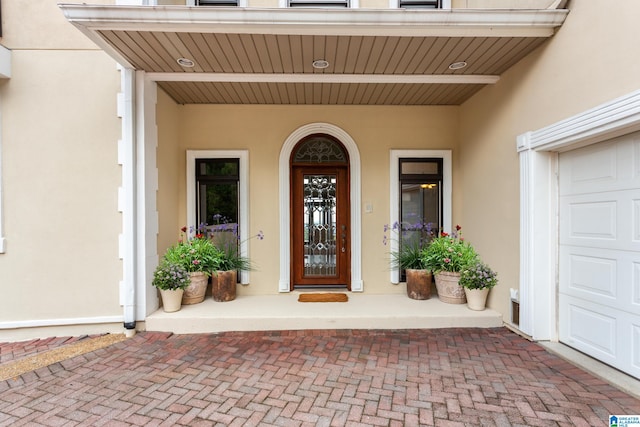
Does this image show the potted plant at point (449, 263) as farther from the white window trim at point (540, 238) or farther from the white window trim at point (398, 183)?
the white window trim at point (540, 238)

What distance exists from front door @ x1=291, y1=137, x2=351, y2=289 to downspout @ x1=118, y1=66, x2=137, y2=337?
229 cm

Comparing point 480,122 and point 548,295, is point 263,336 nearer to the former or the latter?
point 548,295

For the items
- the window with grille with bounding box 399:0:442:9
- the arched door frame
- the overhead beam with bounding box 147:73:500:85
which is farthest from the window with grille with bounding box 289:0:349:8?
the arched door frame

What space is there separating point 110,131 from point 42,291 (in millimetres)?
2063

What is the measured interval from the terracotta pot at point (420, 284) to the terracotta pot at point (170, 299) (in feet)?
10.5

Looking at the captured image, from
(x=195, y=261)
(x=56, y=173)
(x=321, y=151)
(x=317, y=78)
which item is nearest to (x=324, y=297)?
(x=195, y=261)

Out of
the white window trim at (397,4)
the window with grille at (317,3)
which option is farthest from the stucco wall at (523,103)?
the window with grille at (317,3)

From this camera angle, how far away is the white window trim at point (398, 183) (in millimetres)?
4902

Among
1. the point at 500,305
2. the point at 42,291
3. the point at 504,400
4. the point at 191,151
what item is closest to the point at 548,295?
the point at 500,305

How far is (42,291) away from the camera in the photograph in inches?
140

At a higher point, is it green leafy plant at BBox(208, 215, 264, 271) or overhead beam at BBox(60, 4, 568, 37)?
overhead beam at BBox(60, 4, 568, 37)

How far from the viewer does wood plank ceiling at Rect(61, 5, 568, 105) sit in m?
2.99

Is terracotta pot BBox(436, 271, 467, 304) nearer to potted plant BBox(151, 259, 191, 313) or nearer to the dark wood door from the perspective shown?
the dark wood door

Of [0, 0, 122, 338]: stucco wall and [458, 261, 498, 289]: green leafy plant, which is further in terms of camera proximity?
[458, 261, 498, 289]: green leafy plant
